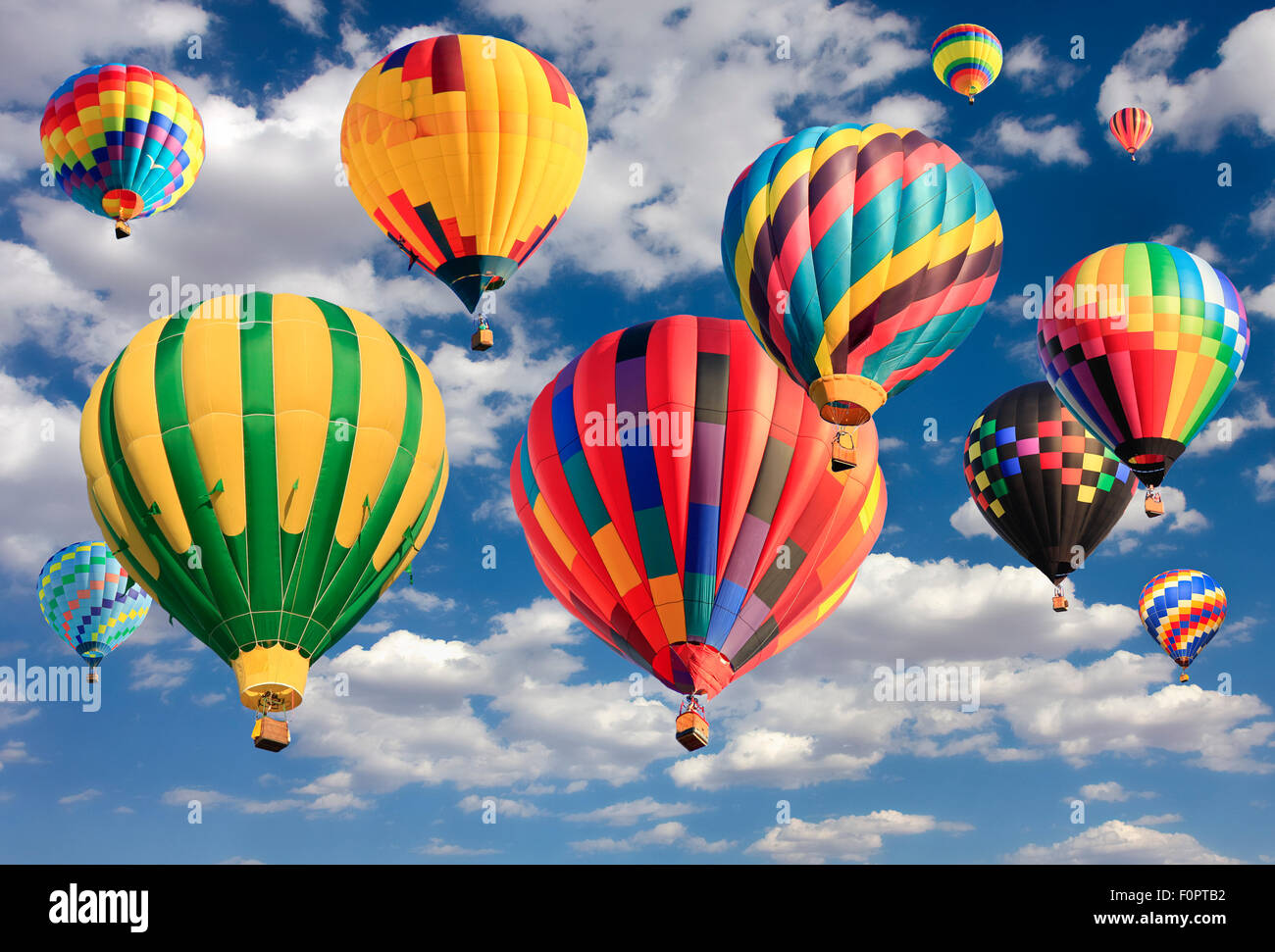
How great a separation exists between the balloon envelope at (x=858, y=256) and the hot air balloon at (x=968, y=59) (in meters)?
18.7

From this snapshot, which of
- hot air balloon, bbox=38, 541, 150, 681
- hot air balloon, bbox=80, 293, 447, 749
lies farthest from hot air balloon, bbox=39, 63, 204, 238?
hot air balloon, bbox=80, 293, 447, 749

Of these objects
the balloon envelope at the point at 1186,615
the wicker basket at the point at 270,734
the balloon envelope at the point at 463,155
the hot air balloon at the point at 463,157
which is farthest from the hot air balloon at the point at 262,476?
the balloon envelope at the point at 1186,615

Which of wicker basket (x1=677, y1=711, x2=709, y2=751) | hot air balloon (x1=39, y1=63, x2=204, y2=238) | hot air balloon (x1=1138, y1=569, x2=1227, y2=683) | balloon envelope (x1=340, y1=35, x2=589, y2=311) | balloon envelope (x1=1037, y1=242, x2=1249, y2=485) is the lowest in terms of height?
wicker basket (x1=677, y1=711, x2=709, y2=751)

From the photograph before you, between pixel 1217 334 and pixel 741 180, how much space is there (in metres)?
7.64

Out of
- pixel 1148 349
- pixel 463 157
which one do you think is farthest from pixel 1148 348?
pixel 463 157

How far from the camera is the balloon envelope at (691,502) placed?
17.1 meters

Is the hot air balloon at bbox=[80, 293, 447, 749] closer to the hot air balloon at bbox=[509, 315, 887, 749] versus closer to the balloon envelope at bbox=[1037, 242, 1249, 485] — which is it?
the hot air balloon at bbox=[509, 315, 887, 749]

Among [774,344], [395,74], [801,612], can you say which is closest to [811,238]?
[774,344]

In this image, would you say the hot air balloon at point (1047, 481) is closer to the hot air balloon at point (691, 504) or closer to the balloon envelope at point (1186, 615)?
the hot air balloon at point (691, 504)

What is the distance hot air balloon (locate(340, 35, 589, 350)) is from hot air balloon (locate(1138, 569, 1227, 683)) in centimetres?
1908

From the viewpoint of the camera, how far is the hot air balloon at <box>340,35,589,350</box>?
20.8m

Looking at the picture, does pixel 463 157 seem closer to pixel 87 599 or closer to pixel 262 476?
pixel 262 476

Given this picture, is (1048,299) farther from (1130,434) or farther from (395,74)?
(395,74)

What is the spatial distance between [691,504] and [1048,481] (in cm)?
947
